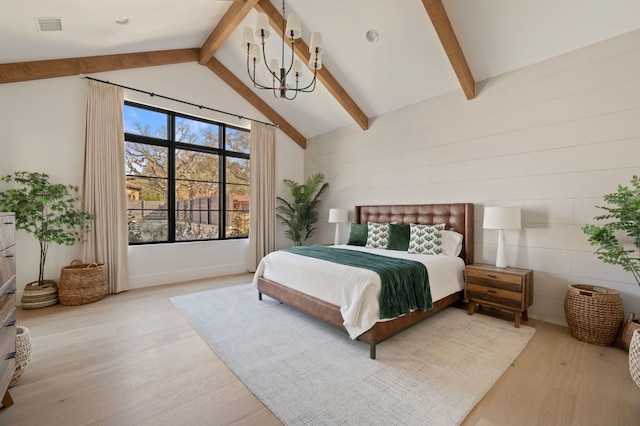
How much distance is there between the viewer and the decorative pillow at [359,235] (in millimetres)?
4454

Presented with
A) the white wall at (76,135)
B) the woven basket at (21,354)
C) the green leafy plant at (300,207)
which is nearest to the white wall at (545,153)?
the green leafy plant at (300,207)

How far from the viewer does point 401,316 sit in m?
2.54

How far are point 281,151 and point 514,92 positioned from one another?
413 centimetres

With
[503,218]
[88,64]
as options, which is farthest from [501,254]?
[88,64]

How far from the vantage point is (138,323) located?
2.92 metres

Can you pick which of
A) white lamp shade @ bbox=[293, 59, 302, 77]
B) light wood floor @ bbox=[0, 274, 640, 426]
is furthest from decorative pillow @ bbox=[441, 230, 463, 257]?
white lamp shade @ bbox=[293, 59, 302, 77]

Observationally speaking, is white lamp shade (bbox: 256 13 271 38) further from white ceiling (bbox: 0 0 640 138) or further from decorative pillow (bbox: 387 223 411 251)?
decorative pillow (bbox: 387 223 411 251)

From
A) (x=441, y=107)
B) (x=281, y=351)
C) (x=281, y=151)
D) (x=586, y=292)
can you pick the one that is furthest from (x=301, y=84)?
(x=586, y=292)

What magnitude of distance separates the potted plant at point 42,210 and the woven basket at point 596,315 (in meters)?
5.55

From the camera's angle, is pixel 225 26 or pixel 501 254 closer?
pixel 501 254

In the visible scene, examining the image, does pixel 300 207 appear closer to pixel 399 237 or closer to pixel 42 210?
pixel 399 237

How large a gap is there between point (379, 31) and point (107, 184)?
4.23 meters

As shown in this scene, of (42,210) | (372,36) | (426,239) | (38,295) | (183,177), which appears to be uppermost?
(372,36)

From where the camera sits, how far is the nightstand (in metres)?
2.81
